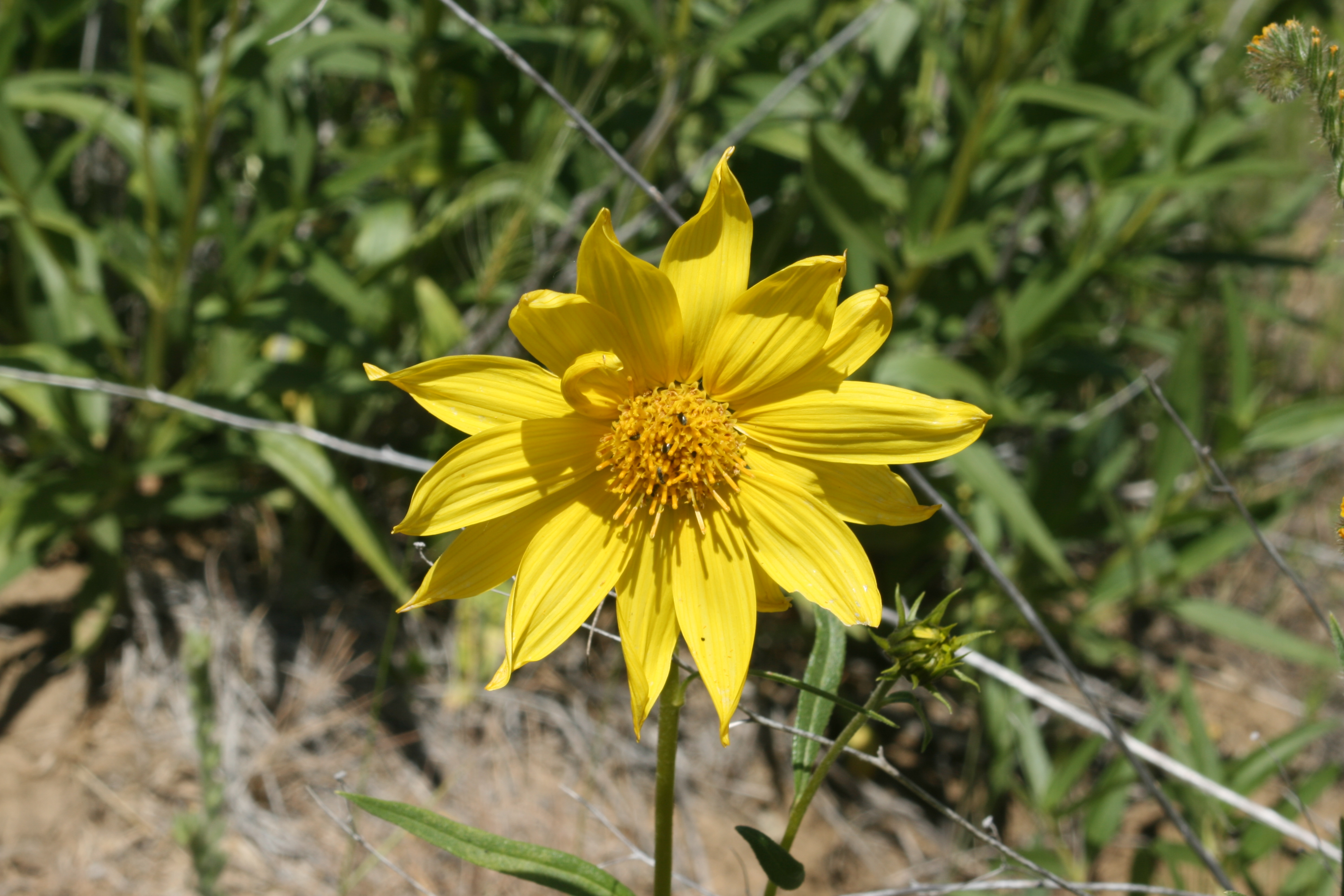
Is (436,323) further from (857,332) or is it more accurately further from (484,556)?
(857,332)

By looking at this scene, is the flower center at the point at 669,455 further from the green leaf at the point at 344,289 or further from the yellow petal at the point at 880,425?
the green leaf at the point at 344,289

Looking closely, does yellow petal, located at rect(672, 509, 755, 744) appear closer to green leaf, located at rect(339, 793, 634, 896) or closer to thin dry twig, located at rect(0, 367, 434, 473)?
green leaf, located at rect(339, 793, 634, 896)

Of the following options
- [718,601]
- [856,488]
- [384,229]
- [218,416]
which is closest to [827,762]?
[718,601]

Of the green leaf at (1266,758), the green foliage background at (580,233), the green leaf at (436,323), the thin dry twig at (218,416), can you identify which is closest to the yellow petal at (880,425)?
the thin dry twig at (218,416)

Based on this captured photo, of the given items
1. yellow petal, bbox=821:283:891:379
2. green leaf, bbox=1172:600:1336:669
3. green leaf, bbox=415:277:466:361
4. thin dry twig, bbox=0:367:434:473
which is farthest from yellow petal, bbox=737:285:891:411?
green leaf, bbox=1172:600:1336:669

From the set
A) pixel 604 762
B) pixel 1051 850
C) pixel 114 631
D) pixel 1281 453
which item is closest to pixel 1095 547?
pixel 1281 453
